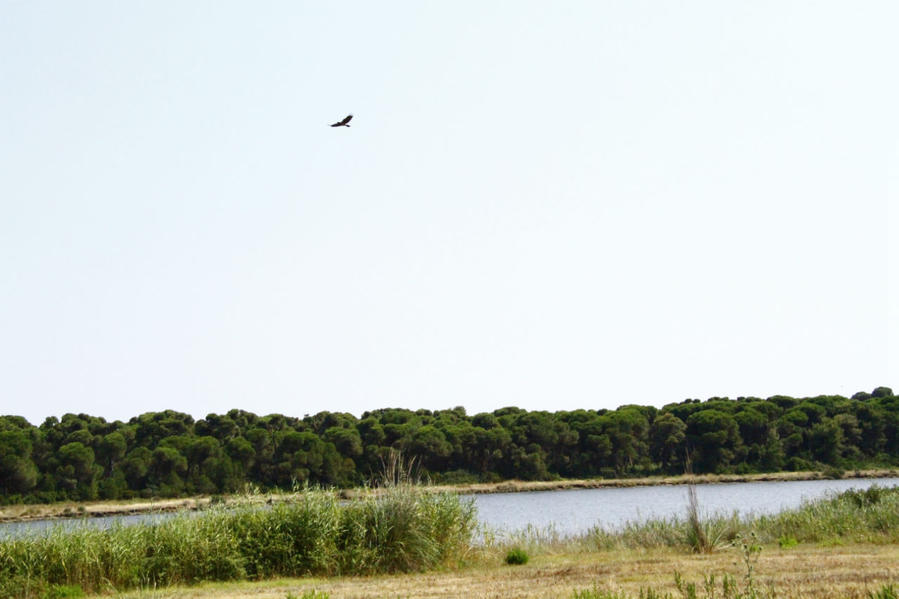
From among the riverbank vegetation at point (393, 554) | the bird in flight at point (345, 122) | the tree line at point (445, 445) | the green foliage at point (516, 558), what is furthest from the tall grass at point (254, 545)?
the tree line at point (445, 445)

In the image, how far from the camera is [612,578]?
16.2m

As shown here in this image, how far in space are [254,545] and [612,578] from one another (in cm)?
822

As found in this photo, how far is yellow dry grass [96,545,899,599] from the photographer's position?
1427 centimetres

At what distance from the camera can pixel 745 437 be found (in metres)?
86.4

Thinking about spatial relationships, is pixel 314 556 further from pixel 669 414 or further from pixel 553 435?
pixel 669 414

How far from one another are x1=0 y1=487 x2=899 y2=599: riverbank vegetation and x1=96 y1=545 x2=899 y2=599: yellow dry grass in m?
0.04

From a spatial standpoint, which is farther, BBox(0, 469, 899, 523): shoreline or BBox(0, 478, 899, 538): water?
BBox(0, 469, 899, 523): shoreline

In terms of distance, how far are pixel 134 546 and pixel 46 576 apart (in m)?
1.77

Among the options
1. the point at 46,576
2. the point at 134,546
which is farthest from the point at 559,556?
the point at 46,576

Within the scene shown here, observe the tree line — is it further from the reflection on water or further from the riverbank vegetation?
the riverbank vegetation

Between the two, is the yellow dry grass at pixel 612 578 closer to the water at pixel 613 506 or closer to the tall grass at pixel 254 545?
the tall grass at pixel 254 545

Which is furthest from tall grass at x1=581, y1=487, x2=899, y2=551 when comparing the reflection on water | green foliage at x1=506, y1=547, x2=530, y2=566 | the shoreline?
the shoreline

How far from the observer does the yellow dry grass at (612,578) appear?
14.3 m

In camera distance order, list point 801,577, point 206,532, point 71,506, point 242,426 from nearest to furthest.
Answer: point 801,577 < point 206,532 < point 71,506 < point 242,426
